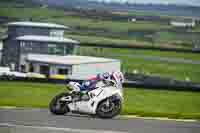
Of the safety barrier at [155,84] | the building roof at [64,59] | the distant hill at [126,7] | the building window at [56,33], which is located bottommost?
the safety barrier at [155,84]

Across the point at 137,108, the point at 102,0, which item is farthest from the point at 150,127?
the point at 102,0

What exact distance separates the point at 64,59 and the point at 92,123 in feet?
2.67

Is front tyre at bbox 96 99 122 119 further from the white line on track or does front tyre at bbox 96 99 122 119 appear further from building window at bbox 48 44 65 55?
building window at bbox 48 44 65 55

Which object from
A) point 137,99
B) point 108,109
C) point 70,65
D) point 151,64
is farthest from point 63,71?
point 151,64

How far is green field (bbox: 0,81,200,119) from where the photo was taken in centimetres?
629

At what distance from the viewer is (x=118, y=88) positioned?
625cm

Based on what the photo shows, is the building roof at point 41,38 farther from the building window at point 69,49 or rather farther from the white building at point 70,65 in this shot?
the white building at point 70,65

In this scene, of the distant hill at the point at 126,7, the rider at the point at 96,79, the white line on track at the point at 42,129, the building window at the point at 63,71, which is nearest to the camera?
the white line on track at the point at 42,129

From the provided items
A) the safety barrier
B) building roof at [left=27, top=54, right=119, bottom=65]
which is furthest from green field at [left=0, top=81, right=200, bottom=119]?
building roof at [left=27, top=54, right=119, bottom=65]

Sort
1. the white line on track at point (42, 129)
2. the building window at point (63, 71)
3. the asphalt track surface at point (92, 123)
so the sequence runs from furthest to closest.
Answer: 1. the building window at point (63, 71)
2. the asphalt track surface at point (92, 123)
3. the white line on track at point (42, 129)

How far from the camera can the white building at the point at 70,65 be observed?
20.7 ft

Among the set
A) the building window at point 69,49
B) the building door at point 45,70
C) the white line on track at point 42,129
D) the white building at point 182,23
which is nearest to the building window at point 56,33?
the building window at point 69,49

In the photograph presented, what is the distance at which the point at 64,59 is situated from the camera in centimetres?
635

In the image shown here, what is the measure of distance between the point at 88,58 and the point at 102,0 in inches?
30.6
